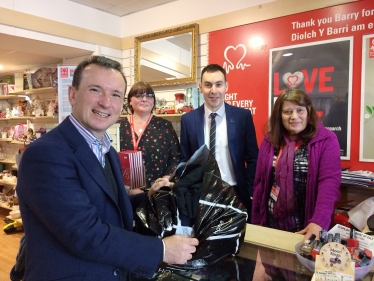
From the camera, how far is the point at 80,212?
0.86 metres

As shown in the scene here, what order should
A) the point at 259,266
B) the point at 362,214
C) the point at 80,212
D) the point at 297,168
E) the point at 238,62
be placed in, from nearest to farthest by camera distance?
the point at 80,212, the point at 259,266, the point at 297,168, the point at 362,214, the point at 238,62

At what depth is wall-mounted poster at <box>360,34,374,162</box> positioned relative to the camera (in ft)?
7.86

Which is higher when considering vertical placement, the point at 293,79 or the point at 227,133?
the point at 293,79

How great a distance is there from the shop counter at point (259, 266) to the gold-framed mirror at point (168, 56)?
2.47 metres

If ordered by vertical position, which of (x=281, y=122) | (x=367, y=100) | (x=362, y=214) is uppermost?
(x=367, y=100)

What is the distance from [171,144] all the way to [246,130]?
0.63 meters

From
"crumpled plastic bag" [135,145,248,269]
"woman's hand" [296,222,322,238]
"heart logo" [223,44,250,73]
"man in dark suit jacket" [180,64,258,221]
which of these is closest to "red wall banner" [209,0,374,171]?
"heart logo" [223,44,250,73]

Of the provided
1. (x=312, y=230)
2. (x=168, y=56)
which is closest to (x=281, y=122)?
(x=312, y=230)

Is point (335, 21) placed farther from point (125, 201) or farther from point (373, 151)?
point (125, 201)

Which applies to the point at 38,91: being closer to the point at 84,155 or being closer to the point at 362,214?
the point at 84,155

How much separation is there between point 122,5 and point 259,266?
3641mm

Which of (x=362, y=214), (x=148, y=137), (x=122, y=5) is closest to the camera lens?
(x=362, y=214)

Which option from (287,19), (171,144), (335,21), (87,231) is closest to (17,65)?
(171,144)

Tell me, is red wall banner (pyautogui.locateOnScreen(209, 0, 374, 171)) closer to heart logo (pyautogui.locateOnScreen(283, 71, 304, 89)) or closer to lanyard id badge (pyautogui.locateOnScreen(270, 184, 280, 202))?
heart logo (pyautogui.locateOnScreen(283, 71, 304, 89))
